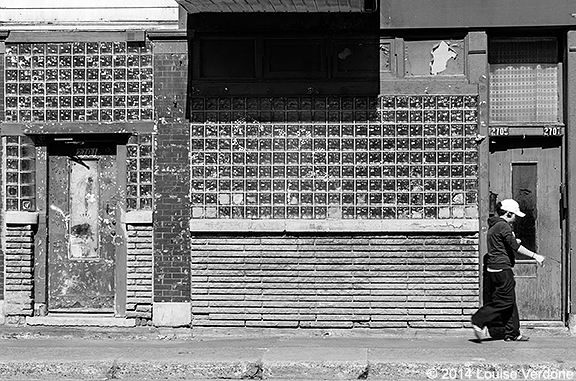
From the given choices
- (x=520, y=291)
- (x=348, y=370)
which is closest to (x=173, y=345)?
(x=348, y=370)

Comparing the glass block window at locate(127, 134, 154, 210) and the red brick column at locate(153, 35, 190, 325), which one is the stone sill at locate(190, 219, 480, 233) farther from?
the glass block window at locate(127, 134, 154, 210)

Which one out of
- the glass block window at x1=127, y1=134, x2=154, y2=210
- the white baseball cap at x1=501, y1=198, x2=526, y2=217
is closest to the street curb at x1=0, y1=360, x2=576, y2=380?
the white baseball cap at x1=501, y1=198, x2=526, y2=217

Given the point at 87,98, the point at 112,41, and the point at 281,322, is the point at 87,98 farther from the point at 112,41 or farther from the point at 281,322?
the point at 281,322

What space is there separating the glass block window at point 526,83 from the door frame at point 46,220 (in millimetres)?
4591

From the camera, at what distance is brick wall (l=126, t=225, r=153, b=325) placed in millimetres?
12062

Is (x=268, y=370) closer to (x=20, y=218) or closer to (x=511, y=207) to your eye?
(x=511, y=207)

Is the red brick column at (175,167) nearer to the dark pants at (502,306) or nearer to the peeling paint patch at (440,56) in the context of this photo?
the peeling paint patch at (440,56)

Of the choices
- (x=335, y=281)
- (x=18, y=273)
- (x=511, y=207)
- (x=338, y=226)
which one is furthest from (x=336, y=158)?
(x=18, y=273)

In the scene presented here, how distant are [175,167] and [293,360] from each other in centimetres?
324

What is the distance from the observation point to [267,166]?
1192 centimetres

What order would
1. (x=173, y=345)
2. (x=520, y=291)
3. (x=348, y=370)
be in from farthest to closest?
(x=520, y=291)
(x=173, y=345)
(x=348, y=370)

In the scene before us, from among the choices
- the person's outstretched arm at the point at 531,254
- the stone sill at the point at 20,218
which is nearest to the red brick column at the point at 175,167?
the stone sill at the point at 20,218

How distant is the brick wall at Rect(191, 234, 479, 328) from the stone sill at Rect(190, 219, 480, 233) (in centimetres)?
11

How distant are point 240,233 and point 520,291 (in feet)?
11.5
